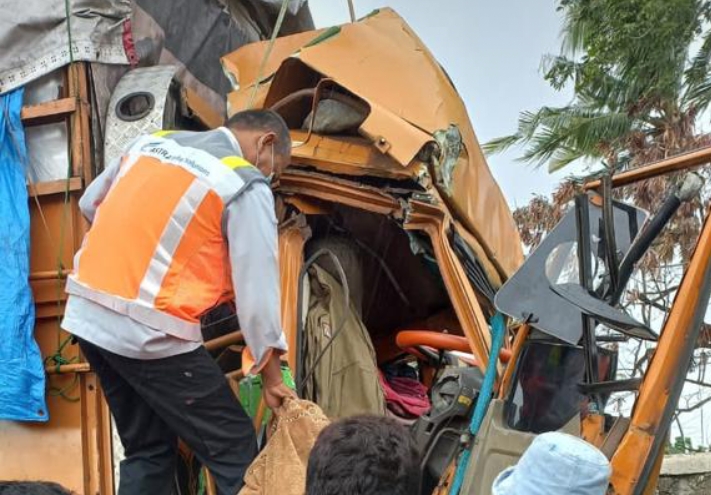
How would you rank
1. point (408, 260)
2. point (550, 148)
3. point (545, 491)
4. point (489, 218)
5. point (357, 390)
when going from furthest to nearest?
point (550, 148), point (408, 260), point (489, 218), point (357, 390), point (545, 491)

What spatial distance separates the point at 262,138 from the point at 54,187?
117 cm

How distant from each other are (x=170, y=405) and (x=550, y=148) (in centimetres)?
1080

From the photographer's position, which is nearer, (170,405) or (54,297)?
(170,405)

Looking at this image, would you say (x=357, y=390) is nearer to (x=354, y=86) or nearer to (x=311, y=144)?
(x=311, y=144)

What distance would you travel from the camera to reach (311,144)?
12.2 ft

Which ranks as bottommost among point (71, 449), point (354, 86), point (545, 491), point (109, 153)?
point (71, 449)

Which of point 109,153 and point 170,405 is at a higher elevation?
point 109,153

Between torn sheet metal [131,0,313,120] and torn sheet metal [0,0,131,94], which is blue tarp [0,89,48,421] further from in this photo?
torn sheet metal [131,0,313,120]

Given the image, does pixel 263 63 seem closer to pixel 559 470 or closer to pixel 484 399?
pixel 484 399

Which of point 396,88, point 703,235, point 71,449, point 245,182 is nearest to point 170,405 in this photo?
point 245,182

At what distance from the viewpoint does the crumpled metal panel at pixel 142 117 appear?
3.66 metres

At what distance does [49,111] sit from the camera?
3.63 metres

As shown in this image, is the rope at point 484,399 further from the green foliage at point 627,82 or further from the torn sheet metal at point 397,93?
the green foliage at point 627,82

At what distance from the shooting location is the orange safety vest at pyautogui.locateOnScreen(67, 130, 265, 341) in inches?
99.6
